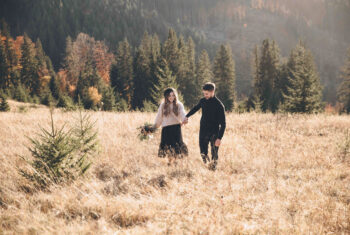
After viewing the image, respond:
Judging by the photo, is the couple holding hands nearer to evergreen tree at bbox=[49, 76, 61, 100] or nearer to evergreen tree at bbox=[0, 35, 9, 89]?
evergreen tree at bbox=[49, 76, 61, 100]

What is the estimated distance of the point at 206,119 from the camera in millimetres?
4938

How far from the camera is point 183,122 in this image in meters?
5.10

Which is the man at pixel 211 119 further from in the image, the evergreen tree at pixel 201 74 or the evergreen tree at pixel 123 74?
the evergreen tree at pixel 123 74

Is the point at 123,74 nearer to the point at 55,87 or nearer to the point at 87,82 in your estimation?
the point at 87,82

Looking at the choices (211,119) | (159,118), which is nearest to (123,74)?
(159,118)

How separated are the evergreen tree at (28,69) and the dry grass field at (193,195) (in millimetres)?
54574

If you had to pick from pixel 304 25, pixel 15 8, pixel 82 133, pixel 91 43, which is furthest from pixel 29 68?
pixel 304 25

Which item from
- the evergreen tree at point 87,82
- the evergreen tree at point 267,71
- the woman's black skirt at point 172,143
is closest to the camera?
the woman's black skirt at point 172,143

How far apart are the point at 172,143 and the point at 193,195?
6.30 ft

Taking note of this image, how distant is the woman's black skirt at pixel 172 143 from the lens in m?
5.20

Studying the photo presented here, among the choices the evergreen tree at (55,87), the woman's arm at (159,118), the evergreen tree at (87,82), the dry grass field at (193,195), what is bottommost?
the evergreen tree at (55,87)

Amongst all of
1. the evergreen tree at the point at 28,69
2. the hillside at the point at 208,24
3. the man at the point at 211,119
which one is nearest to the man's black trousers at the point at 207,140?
the man at the point at 211,119

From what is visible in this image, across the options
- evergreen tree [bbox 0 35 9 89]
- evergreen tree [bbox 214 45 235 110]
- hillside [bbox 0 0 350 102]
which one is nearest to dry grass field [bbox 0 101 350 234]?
evergreen tree [bbox 214 45 235 110]

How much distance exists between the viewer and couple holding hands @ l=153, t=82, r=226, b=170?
191 inches
